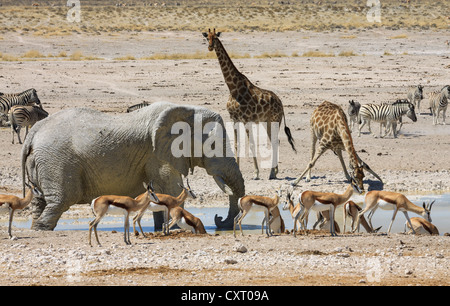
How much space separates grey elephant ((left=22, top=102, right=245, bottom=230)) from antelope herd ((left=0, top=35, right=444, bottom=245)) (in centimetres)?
38

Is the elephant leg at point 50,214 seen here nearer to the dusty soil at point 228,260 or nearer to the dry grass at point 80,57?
the dusty soil at point 228,260

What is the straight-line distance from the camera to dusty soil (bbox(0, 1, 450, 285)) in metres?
8.89

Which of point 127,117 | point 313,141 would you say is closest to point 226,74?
point 313,141

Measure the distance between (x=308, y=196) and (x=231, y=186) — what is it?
210cm

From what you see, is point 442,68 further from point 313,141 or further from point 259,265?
point 259,265

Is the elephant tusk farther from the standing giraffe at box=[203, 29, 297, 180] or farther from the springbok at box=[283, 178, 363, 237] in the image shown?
the standing giraffe at box=[203, 29, 297, 180]

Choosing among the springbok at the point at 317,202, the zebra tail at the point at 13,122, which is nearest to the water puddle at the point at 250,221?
the springbok at the point at 317,202

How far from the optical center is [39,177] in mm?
12117

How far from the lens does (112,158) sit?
12.2 m

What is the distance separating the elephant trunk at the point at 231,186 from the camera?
1225 centimetres

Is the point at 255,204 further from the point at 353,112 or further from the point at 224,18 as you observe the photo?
the point at 224,18

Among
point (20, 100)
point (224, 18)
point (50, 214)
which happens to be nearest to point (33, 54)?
point (20, 100)

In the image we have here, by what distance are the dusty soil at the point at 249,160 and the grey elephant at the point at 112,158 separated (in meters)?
0.98

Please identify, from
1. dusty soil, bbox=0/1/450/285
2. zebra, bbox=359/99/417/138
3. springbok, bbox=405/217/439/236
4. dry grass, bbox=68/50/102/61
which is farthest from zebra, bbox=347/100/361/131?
dry grass, bbox=68/50/102/61
